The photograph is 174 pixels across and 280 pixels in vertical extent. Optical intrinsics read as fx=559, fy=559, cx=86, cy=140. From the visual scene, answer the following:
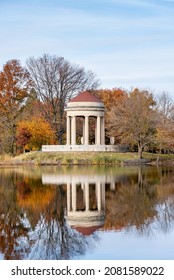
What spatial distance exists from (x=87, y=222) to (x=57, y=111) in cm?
6167

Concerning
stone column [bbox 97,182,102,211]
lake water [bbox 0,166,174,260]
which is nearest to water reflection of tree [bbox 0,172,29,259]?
lake water [bbox 0,166,174,260]

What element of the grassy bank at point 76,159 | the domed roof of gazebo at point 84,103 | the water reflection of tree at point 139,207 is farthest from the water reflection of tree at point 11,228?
the domed roof of gazebo at point 84,103

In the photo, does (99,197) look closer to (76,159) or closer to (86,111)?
(76,159)

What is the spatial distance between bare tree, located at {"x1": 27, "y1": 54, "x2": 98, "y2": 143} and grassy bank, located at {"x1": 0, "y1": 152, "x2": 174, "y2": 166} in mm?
14045

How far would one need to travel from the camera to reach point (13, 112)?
76188 mm

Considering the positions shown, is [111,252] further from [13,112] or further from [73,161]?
[13,112]

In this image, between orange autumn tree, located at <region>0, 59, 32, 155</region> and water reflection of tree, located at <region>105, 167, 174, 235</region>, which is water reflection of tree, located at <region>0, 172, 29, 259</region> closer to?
water reflection of tree, located at <region>105, 167, 174, 235</region>

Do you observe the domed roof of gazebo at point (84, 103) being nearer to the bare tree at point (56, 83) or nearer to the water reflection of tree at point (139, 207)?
the bare tree at point (56, 83)

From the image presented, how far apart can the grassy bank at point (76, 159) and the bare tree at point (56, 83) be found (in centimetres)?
1405

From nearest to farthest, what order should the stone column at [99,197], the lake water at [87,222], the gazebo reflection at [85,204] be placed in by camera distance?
the lake water at [87,222] → the gazebo reflection at [85,204] → the stone column at [99,197]

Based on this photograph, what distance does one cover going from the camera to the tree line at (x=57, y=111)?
68.4m

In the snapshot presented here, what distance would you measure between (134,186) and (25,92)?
4621 centimetres

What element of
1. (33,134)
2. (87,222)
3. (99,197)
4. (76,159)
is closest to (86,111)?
(33,134)
